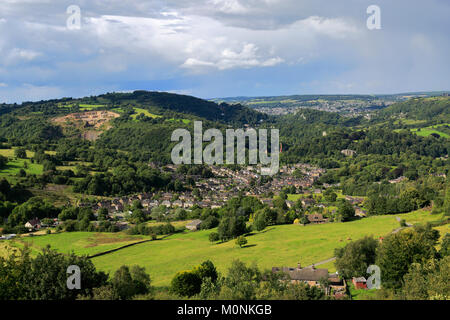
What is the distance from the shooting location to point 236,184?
4035 inches

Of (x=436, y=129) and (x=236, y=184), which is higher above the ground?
(x=436, y=129)

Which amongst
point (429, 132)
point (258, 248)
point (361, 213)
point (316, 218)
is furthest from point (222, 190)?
point (429, 132)

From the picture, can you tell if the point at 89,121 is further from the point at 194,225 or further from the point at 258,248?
the point at 258,248

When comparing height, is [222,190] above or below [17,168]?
below

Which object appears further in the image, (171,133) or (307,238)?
(171,133)

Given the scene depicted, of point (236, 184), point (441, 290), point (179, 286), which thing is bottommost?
point (236, 184)

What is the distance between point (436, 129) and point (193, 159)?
110302 millimetres

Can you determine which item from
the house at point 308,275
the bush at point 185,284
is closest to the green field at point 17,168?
the bush at point 185,284

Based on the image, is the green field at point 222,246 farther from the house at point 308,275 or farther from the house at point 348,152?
the house at point 348,152

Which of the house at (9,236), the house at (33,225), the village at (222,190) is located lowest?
the village at (222,190)

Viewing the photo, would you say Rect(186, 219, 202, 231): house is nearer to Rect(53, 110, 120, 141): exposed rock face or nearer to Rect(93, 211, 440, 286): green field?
Rect(93, 211, 440, 286): green field

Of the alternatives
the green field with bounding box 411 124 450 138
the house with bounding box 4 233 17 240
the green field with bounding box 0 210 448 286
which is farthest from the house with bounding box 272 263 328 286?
the green field with bounding box 411 124 450 138

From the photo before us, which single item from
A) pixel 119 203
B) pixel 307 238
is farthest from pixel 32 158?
pixel 307 238
